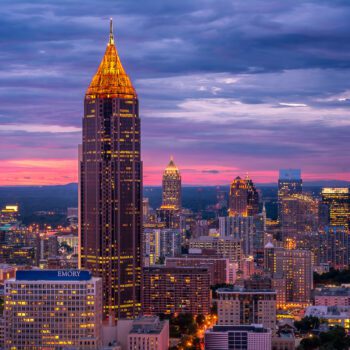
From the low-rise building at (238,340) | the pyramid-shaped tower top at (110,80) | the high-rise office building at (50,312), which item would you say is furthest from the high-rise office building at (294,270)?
the high-rise office building at (50,312)

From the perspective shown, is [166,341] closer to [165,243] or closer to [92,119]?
[92,119]

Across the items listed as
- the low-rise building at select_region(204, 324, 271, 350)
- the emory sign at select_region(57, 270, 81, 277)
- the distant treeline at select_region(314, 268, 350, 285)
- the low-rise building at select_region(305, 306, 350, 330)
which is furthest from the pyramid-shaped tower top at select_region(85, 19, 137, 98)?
the distant treeline at select_region(314, 268, 350, 285)

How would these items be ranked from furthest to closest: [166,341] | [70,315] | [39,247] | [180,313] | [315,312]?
[39,247] < [180,313] < [315,312] < [166,341] < [70,315]

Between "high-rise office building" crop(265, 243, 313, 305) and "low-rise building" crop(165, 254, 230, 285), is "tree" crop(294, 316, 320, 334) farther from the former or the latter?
"low-rise building" crop(165, 254, 230, 285)

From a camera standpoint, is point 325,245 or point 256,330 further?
point 325,245

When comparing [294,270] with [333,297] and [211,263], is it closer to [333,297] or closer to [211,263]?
[211,263]

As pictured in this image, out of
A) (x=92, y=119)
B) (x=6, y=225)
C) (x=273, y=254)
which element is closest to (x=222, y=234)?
(x=6, y=225)
